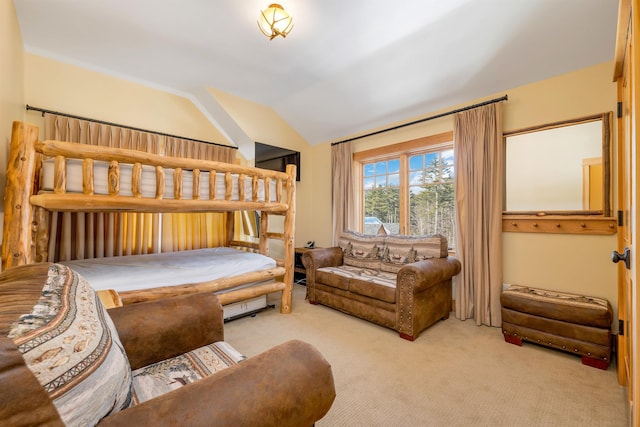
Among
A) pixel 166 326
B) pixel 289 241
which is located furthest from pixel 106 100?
pixel 166 326

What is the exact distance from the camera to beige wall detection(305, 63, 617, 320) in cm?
228

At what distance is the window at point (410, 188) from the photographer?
333cm

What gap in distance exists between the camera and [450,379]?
1807 millimetres

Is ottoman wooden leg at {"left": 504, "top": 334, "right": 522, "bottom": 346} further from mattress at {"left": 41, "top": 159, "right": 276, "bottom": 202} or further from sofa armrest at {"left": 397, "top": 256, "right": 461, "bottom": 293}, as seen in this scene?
mattress at {"left": 41, "top": 159, "right": 276, "bottom": 202}

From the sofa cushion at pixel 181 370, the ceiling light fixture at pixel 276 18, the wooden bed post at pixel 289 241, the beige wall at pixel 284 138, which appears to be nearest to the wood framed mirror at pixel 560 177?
the wooden bed post at pixel 289 241

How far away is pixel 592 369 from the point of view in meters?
1.90

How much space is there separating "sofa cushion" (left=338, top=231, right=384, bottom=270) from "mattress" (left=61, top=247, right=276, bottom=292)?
3.46 feet

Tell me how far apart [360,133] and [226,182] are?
2.46 meters

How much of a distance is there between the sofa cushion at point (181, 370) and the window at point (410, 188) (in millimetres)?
2946

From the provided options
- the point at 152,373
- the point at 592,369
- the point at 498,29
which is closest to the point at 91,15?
the point at 152,373

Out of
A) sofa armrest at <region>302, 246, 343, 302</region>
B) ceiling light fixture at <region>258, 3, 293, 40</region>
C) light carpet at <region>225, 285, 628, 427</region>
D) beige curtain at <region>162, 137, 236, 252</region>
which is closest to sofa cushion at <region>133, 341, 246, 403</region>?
light carpet at <region>225, 285, 628, 427</region>

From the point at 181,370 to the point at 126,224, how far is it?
2.88 m

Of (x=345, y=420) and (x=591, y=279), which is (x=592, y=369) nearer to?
(x=591, y=279)

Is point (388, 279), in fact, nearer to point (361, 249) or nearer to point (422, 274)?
point (422, 274)
